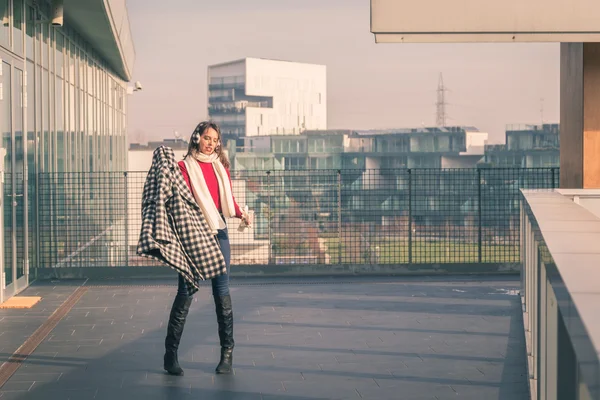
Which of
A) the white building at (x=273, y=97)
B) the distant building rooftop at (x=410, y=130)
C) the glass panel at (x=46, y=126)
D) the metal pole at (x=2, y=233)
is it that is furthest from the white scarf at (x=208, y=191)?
the white building at (x=273, y=97)

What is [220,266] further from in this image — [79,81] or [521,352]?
[79,81]

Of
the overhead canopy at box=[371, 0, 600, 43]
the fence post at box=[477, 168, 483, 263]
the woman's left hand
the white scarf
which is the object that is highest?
the overhead canopy at box=[371, 0, 600, 43]

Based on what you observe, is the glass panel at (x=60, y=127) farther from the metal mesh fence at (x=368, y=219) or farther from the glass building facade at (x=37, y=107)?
the metal mesh fence at (x=368, y=219)

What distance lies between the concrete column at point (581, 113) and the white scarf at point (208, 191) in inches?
165

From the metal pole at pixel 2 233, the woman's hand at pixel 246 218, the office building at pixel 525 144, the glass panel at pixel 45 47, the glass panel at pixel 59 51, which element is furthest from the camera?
the office building at pixel 525 144

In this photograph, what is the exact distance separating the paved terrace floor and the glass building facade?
1.00 metres

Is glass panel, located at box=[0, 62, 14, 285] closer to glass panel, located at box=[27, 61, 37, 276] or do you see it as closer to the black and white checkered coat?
glass panel, located at box=[27, 61, 37, 276]

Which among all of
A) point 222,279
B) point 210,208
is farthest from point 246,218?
point 222,279

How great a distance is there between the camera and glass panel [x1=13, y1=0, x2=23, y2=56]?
39.9ft

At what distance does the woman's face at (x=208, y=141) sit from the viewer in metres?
6.95

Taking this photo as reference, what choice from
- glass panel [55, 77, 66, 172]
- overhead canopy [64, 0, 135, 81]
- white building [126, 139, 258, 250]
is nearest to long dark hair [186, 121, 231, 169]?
white building [126, 139, 258, 250]

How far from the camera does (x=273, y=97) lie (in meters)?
132

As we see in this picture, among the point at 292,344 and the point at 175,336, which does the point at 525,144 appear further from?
the point at 175,336

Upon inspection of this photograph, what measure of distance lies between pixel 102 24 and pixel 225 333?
1182 cm
